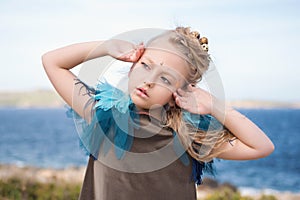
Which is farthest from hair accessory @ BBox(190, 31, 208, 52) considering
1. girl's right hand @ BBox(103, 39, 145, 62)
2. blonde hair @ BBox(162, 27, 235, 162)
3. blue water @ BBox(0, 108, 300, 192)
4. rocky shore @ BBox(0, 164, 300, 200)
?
blue water @ BBox(0, 108, 300, 192)

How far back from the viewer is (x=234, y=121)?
2320mm

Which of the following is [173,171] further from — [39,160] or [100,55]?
[39,160]

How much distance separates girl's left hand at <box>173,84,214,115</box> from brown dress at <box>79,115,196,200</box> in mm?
133

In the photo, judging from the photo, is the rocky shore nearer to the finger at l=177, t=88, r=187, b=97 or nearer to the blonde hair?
the blonde hair

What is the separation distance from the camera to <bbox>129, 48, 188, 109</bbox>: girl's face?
2207 mm

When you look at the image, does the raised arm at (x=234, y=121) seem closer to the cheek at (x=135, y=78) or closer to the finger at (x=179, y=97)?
the finger at (x=179, y=97)

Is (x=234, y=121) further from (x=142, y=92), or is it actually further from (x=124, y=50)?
(x=124, y=50)

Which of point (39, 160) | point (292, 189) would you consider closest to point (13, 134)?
point (39, 160)

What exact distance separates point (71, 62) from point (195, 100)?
541 millimetres

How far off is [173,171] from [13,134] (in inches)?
2692

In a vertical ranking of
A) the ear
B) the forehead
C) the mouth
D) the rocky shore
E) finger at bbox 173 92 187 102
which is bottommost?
the rocky shore

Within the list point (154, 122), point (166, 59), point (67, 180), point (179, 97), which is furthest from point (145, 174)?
point (67, 180)

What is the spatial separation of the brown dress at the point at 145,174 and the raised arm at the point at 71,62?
0.80 ft

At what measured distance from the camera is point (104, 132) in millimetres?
2295
